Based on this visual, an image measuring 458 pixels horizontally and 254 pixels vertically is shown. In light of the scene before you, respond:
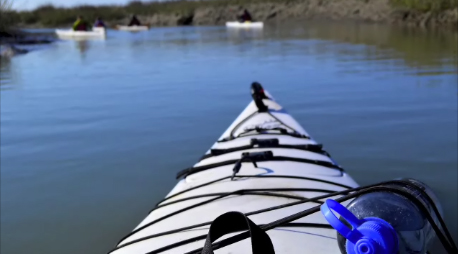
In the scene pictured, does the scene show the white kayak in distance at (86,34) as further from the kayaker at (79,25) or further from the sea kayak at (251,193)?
the sea kayak at (251,193)

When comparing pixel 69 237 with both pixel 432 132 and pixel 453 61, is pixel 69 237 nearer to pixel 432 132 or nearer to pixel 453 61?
pixel 432 132

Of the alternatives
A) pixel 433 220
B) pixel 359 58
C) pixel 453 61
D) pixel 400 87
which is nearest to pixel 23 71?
pixel 359 58

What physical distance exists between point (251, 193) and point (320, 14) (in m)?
30.8

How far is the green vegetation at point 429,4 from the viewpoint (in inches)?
864

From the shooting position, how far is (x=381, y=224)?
1432mm

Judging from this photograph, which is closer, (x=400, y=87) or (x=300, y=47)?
(x=400, y=87)

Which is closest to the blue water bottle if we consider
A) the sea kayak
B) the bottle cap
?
the bottle cap

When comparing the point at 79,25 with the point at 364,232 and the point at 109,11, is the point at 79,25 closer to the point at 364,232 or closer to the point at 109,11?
the point at 109,11

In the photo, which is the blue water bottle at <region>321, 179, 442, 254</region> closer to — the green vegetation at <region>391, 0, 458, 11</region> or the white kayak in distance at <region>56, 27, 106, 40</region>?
the green vegetation at <region>391, 0, 458, 11</region>

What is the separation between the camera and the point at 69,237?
11.5ft

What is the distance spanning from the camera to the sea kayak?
2.13 metres

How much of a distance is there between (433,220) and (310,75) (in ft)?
26.4

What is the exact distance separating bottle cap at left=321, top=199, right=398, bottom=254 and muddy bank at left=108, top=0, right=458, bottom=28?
20952 mm

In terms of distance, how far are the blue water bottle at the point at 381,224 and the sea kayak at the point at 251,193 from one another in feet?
1.50
